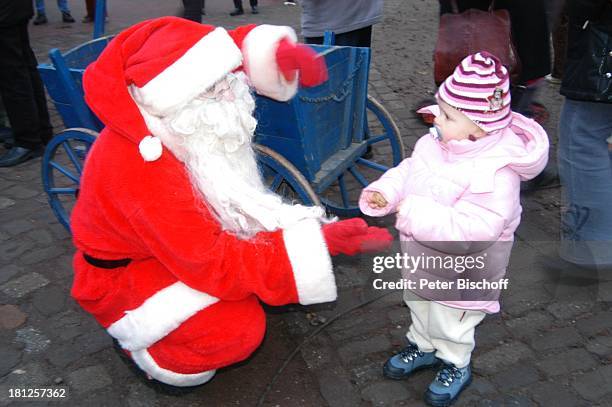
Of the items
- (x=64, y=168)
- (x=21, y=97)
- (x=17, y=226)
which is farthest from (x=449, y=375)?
(x=21, y=97)

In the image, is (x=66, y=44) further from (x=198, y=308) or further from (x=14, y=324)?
(x=198, y=308)

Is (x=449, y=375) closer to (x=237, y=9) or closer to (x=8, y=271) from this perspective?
(x=8, y=271)

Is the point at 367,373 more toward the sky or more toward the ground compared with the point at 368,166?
more toward the ground

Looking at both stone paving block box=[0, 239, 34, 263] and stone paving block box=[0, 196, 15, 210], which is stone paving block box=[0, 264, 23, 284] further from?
stone paving block box=[0, 196, 15, 210]

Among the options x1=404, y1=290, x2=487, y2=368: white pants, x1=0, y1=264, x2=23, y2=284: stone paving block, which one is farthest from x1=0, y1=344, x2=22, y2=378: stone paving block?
x1=404, y1=290, x2=487, y2=368: white pants

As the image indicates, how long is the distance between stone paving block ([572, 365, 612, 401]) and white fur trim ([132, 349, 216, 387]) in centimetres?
157

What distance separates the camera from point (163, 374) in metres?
2.26

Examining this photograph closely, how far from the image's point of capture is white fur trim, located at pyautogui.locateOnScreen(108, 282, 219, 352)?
212cm

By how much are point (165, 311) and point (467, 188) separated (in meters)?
1.18

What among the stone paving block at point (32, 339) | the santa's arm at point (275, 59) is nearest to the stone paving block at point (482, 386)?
the santa's arm at point (275, 59)

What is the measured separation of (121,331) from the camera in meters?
2.19

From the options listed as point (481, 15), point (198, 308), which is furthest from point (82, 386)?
point (481, 15)

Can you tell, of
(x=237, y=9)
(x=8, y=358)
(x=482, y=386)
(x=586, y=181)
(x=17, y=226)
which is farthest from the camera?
(x=237, y=9)

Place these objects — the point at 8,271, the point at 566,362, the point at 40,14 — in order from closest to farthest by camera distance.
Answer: the point at 566,362
the point at 8,271
the point at 40,14
